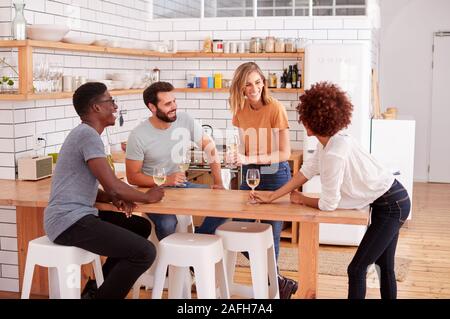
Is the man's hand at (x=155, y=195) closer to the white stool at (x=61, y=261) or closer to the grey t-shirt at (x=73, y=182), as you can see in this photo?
the grey t-shirt at (x=73, y=182)

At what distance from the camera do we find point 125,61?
641 centimetres

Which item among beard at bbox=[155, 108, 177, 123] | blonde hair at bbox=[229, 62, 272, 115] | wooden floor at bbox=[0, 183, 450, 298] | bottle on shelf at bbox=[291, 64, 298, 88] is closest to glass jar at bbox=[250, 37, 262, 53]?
bottle on shelf at bbox=[291, 64, 298, 88]

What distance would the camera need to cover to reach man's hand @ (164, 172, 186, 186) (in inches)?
161

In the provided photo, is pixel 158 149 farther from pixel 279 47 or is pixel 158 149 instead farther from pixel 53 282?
pixel 279 47

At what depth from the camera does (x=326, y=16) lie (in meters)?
6.64

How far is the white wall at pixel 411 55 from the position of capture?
9.29 metres

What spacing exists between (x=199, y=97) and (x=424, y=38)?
12.8 ft

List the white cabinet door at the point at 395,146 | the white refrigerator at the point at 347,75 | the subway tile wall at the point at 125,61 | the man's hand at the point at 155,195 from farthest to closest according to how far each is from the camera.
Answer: the white cabinet door at the point at 395,146, the white refrigerator at the point at 347,75, the subway tile wall at the point at 125,61, the man's hand at the point at 155,195

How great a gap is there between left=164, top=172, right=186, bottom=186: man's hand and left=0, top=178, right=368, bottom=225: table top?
1.9 inches

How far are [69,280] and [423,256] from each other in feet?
11.1

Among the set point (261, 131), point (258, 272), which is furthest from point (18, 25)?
point (258, 272)

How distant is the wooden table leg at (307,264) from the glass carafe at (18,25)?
7.20ft

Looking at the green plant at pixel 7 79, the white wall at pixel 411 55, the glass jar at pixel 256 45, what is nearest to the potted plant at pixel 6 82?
the green plant at pixel 7 79

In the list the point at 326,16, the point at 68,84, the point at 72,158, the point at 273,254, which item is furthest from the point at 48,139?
the point at 326,16
